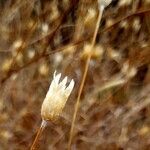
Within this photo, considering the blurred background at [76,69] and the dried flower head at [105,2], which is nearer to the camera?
the dried flower head at [105,2]

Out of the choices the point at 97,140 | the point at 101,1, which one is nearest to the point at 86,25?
the point at 97,140

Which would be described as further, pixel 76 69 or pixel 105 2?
pixel 76 69

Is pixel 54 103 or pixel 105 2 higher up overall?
pixel 105 2

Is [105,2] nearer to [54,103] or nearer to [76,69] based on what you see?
[54,103]

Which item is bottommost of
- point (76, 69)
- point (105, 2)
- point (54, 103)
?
point (54, 103)

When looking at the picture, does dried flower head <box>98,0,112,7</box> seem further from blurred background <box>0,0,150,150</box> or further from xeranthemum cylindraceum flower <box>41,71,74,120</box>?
blurred background <box>0,0,150,150</box>

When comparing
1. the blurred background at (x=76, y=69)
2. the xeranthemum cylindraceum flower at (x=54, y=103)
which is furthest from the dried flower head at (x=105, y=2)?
the blurred background at (x=76, y=69)

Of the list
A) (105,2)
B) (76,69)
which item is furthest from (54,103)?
(76,69)

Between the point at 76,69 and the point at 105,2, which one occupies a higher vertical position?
the point at 76,69

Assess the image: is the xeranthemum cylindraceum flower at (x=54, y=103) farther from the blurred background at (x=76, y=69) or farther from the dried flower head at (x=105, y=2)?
the blurred background at (x=76, y=69)
